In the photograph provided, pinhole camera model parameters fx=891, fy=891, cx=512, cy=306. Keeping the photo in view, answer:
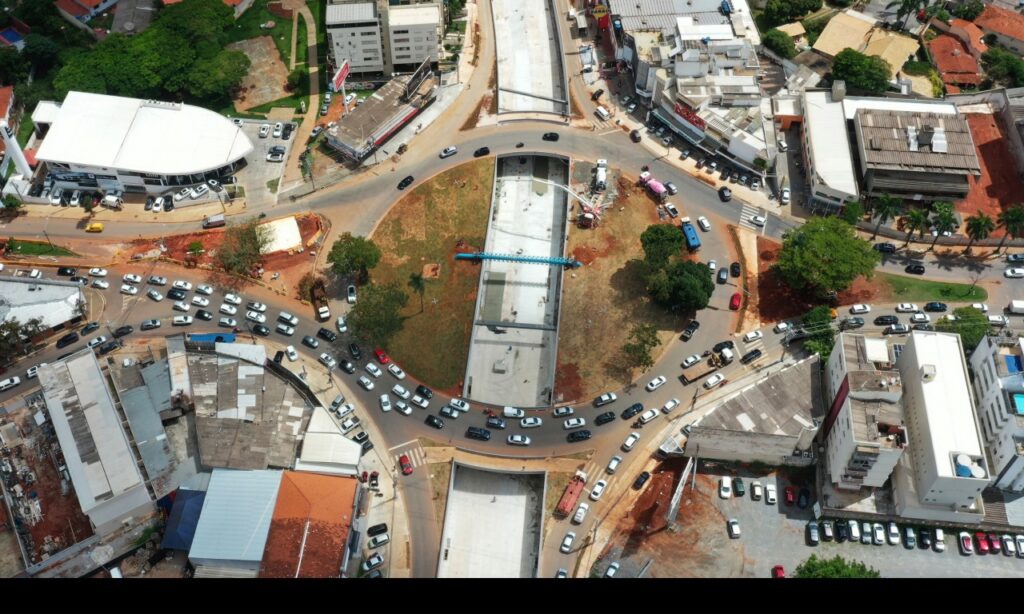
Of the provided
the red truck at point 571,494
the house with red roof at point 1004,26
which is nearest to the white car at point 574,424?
Result: the red truck at point 571,494

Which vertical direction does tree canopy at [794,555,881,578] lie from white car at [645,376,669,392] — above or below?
below

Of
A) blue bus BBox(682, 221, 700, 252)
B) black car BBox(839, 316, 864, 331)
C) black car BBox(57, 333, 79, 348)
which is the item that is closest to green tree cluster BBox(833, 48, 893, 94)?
blue bus BBox(682, 221, 700, 252)

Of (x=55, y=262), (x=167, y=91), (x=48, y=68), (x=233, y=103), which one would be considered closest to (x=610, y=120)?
(x=233, y=103)

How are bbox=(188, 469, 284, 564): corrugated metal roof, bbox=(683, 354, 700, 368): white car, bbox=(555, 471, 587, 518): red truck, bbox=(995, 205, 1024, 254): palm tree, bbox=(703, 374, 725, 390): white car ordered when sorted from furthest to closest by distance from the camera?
bbox=(995, 205, 1024, 254): palm tree → bbox=(683, 354, 700, 368): white car → bbox=(703, 374, 725, 390): white car → bbox=(555, 471, 587, 518): red truck → bbox=(188, 469, 284, 564): corrugated metal roof

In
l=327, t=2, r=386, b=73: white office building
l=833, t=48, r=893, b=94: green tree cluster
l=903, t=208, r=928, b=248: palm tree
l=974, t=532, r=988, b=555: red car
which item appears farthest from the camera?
l=327, t=2, r=386, b=73: white office building

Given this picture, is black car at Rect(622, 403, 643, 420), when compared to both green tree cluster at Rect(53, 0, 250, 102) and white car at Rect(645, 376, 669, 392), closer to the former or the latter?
white car at Rect(645, 376, 669, 392)

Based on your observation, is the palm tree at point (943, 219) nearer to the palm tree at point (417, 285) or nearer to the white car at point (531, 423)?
the white car at point (531, 423)

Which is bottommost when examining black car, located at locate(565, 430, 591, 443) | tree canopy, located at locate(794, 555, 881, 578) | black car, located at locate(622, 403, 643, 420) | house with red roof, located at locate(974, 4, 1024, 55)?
tree canopy, located at locate(794, 555, 881, 578)
